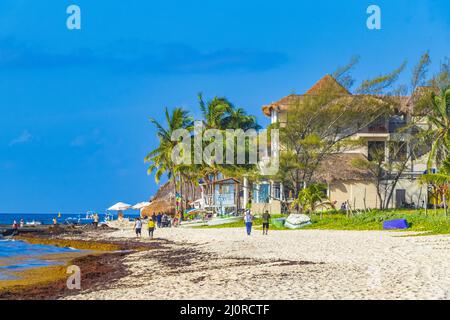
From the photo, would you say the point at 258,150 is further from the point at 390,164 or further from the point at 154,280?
the point at 154,280

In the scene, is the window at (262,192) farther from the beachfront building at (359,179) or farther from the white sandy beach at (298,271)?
the white sandy beach at (298,271)

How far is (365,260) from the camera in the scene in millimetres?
17938

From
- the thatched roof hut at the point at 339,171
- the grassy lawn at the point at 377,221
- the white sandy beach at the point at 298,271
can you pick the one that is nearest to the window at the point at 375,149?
the thatched roof hut at the point at 339,171

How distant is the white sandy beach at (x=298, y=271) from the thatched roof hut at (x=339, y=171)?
20.7 meters

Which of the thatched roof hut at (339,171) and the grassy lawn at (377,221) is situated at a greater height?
the thatched roof hut at (339,171)

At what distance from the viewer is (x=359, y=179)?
4762 centimetres

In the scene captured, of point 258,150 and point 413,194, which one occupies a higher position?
point 258,150

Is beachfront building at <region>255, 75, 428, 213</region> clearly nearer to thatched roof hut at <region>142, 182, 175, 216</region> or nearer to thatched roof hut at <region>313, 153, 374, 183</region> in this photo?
thatched roof hut at <region>313, 153, 374, 183</region>

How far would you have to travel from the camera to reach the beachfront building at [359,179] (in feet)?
156

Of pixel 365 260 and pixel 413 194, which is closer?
pixel 365 260

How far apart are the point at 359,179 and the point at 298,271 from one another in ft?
108

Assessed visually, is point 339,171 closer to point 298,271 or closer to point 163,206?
point 163,206

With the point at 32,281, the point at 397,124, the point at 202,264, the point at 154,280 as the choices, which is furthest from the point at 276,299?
the point at 397,124
